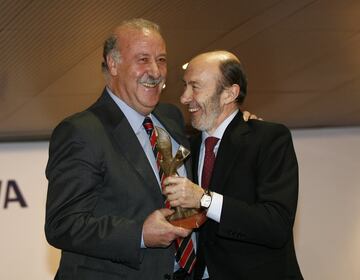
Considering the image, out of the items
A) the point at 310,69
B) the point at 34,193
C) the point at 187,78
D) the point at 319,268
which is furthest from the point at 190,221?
the point at 319,268

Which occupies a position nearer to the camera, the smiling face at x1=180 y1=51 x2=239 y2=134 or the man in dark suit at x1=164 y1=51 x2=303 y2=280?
the man in dark suit at x1=164 y1=51 x2=303 y2=280

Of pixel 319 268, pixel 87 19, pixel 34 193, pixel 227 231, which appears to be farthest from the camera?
pixel 319 268

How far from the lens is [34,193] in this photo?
615cm

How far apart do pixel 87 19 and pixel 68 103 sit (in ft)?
5.81

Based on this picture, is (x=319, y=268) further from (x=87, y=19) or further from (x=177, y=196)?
(x=177, y=196)

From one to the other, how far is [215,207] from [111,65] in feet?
2.37

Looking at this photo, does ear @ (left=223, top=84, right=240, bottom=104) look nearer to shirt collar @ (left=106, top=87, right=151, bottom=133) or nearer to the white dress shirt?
the white dress shirt

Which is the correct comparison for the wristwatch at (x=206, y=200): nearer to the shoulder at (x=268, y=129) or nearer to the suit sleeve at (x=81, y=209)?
the suit sleeve at (x=81, y=209)

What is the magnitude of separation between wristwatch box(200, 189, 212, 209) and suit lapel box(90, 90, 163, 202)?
16cm

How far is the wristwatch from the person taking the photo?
2.41m

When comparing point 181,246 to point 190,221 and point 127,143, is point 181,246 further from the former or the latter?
point 127,143

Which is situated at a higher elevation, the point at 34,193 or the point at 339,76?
the point at 339,76

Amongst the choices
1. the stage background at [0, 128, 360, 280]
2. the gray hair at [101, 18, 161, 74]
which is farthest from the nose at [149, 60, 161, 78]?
the stage background at [0, 128, 360, 280]

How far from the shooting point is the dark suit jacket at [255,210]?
8.25 ft
